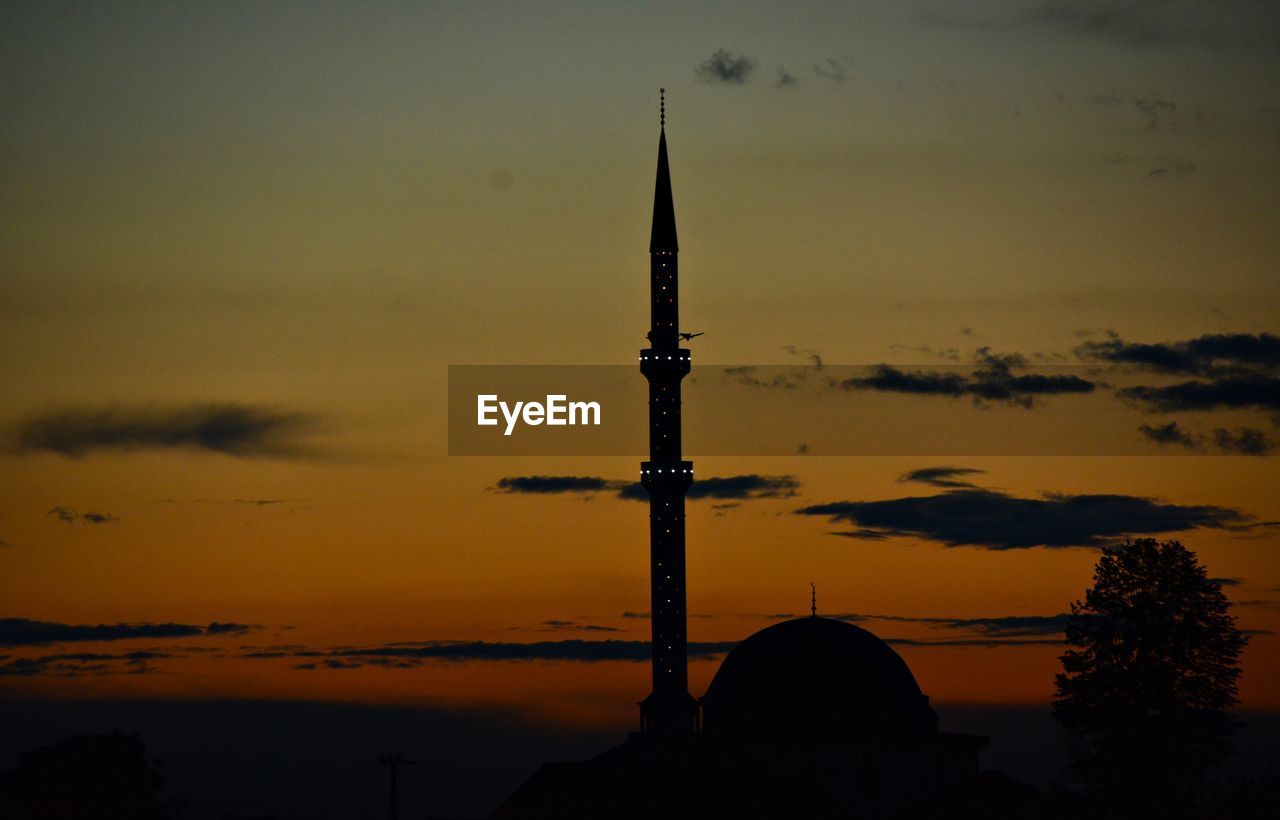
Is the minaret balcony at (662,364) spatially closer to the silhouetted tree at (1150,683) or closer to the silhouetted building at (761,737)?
the silhouetted building at (761,737)

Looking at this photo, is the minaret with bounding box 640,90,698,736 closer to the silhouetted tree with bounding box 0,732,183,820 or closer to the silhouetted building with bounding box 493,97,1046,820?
the silhouetted building with bounding box 493,97,1046,820

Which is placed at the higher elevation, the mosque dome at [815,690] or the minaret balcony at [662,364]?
the minaret balcony at [662,364]

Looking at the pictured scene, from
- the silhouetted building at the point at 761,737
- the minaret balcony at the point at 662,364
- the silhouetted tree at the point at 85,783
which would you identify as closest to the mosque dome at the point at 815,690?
the silhouetted building at the point at 761,737

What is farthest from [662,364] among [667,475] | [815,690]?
[815,690]

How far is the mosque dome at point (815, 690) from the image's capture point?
7450 cm

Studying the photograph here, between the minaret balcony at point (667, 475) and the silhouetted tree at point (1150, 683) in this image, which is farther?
the minaret balcony at point (667, 475)

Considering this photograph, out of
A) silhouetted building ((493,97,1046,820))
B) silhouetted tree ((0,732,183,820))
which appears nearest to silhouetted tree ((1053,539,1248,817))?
silhouetted building ((493,97,1046,820))

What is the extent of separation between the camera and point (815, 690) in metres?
75.3

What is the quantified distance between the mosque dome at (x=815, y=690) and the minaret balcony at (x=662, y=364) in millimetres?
10066

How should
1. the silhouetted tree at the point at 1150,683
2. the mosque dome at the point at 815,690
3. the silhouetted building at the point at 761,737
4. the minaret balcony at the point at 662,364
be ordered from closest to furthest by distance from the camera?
1. the silhouetted tree at the point at 1150,683
2. the silhouetted building at the point at 761,737
3. the mosque dome at the point at 815,690
4. the minaret balcony at the point at 662,364

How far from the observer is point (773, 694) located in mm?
75625

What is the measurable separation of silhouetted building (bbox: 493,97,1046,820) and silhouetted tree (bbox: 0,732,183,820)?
722 inches

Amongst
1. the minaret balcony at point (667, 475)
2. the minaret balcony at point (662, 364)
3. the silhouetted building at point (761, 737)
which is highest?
the minaret balcony at point (662, 364)

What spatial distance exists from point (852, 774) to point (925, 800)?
2.60 metres
